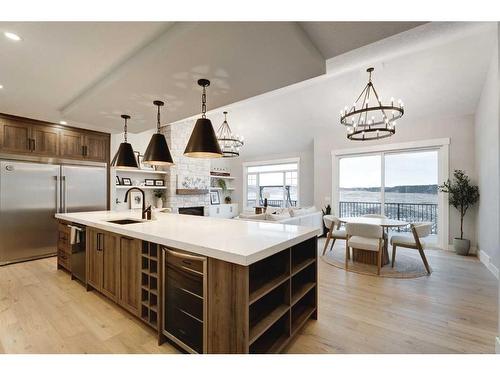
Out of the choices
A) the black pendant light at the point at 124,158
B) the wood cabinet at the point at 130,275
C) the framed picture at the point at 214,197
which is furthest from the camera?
the framed picture at the point at 214,197

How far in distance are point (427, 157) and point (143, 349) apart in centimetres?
606

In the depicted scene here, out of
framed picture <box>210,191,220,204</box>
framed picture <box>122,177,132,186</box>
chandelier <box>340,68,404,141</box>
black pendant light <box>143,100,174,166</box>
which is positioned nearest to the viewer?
black pendant light <box>143,100,174,166</box>

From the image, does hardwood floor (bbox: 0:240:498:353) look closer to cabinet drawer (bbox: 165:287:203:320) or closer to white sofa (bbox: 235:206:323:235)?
cabinet drawer (bbox: 165:287:203:320)

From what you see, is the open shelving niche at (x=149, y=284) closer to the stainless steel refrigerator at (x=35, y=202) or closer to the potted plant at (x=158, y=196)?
the stainless steel refrigerator at (x=35, y=202)

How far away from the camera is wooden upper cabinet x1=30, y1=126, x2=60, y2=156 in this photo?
152 inches

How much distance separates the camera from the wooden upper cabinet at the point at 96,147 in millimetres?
4504

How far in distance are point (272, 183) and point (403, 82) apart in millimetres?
4883

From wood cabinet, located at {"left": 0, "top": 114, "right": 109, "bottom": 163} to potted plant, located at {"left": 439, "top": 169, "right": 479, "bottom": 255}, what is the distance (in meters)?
7.06

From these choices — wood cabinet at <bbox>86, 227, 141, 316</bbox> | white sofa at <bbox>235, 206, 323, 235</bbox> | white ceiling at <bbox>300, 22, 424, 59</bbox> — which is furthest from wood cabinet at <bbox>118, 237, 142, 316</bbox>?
white sofa at <bbox>235, 206, 323, 235</bbox>

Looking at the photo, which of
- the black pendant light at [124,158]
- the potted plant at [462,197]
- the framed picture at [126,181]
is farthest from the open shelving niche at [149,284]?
the potted plant at [462,197]

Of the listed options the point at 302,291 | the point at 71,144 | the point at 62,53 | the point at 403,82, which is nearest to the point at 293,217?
the point at 302,291

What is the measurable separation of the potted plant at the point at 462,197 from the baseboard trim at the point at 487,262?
0.26 metres

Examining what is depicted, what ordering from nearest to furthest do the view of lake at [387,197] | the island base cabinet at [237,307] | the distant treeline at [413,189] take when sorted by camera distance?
the island base cabinet at [237,307] < the distant treeline at [413,189] < the view of lake at [387,197]

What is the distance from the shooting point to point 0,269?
11.1ft
